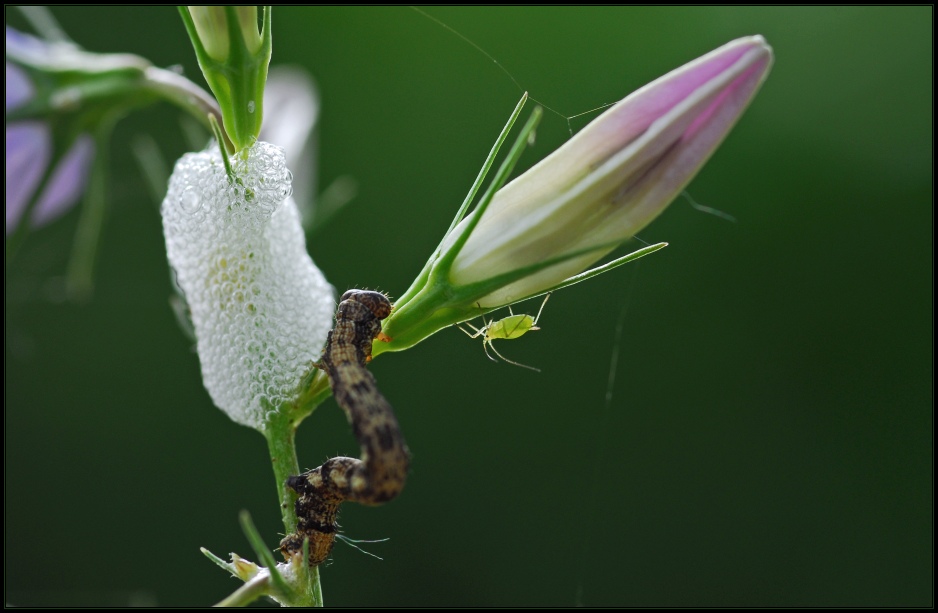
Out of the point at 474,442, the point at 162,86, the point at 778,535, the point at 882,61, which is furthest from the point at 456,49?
the point at 162,86

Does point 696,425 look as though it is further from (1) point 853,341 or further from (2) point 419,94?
(2) point 419,94

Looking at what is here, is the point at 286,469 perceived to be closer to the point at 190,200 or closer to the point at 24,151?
the point at 190,200

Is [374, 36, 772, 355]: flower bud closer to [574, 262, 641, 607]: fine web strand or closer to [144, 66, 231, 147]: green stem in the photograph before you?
[144, 66, 231, 147]: green stem

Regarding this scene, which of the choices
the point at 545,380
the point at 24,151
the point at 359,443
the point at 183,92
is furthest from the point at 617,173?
the point at 545,380

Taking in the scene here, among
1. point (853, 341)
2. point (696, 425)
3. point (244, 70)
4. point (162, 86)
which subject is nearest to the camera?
point (244, 70)

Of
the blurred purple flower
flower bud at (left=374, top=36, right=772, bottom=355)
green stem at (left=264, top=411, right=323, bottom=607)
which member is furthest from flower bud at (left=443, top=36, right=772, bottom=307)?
the blurred purple flower

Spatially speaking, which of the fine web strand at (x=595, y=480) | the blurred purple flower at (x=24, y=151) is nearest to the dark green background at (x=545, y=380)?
the fine web strand at (x=595, y=480)

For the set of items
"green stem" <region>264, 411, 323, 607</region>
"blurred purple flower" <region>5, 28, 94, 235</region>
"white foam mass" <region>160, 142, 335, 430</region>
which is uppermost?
"blurred purple flower" <region>5, 28, 94, 235</region>
